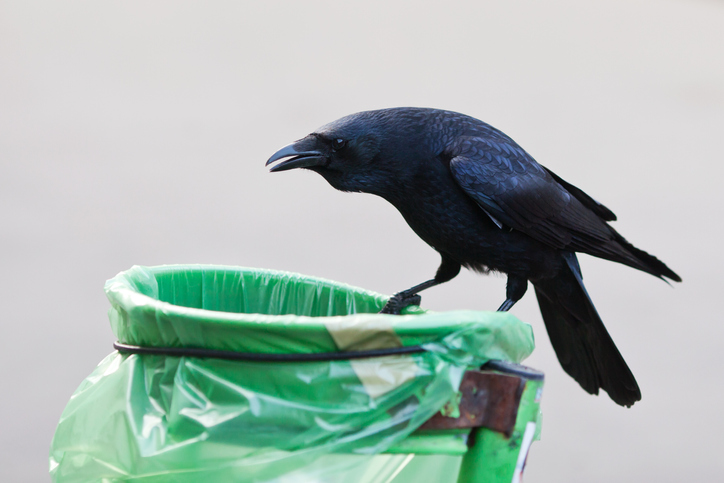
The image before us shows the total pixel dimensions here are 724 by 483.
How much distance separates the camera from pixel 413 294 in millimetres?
1222

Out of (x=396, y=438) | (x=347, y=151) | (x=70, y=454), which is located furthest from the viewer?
(x=347, y=151)

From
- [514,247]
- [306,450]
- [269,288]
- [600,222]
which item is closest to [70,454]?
[306,450]

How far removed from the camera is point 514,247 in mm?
1149

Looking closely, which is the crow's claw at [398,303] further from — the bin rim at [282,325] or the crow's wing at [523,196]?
the bin rim at [282,325]

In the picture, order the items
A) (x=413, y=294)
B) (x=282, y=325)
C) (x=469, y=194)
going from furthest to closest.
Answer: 1. (x=413, y=294)
2. (x=469, y=194)
3. (x=282, y=325)

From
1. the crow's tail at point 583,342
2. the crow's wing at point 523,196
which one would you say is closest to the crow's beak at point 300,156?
the crow's wing at point 523,196

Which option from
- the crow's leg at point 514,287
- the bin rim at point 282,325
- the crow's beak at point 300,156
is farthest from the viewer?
the crow's leg at point 514,287

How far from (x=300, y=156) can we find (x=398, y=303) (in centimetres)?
34

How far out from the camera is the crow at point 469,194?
3.66 ft

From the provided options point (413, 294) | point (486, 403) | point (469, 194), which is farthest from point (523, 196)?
point (486, 403)

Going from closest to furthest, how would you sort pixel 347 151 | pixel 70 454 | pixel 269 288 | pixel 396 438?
1. pixel 396 438
2. pixel 70 454
3. pixel 347 151
4. pixel 269 288

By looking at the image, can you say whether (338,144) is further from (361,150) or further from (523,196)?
(523,196)

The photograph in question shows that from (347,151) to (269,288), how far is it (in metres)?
0.33

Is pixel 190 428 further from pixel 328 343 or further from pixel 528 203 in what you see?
pixel 528 203
